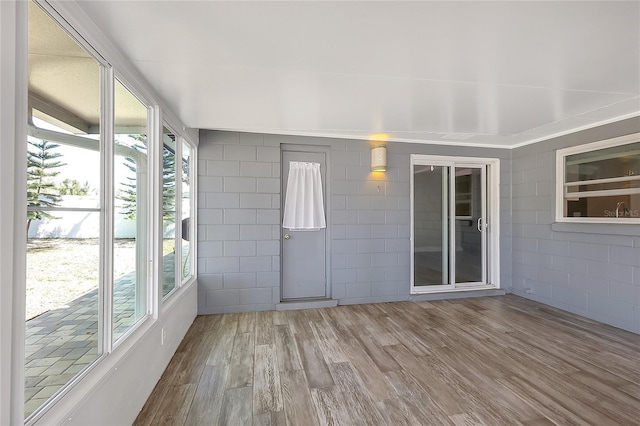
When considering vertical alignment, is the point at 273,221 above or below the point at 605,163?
below

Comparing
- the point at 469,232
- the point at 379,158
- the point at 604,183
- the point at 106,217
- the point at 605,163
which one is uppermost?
the point at 379,158

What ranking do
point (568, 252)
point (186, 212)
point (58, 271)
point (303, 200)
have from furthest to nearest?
1. point (303, 200)
2. point (568, 252)
3. point (186, 212)
4. point (58, 271)

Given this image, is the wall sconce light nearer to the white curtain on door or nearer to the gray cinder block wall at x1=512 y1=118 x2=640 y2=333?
the white curtain on door

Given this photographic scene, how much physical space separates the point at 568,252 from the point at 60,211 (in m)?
5.06

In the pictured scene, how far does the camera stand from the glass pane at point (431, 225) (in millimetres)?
4246

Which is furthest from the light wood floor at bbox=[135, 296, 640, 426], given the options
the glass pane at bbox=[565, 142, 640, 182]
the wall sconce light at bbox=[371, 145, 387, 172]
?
the wall sconce light at bbox=[371, 145, 387, 172]

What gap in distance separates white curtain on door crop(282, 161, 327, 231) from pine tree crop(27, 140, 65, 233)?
8.71 feet

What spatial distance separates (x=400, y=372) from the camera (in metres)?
2.28

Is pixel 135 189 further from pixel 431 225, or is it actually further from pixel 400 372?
pixel 431 225

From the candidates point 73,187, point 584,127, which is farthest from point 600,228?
point 73,187

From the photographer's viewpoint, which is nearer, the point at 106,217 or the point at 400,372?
the point at 106,217

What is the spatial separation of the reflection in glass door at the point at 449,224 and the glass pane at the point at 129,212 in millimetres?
3430

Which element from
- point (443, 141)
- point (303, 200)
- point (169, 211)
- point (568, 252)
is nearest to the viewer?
point (169, 211)

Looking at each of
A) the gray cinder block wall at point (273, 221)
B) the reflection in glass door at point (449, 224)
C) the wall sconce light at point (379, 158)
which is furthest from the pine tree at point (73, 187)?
the reflection in glass door at point (449, 224)
